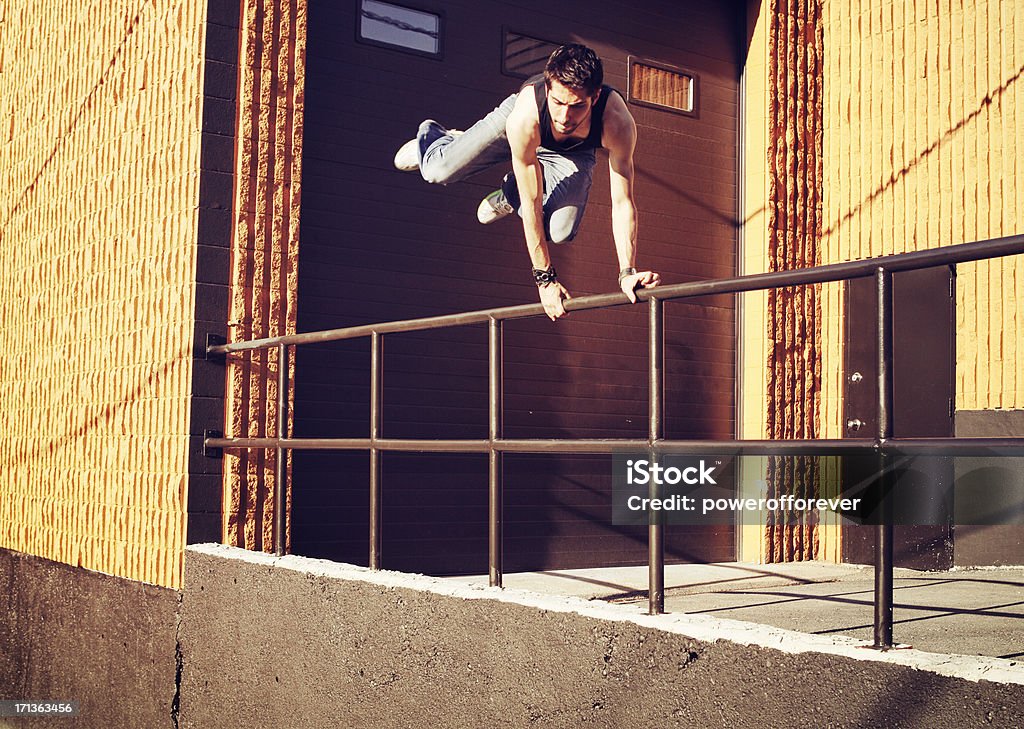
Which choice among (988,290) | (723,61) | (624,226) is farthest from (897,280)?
(624,226)

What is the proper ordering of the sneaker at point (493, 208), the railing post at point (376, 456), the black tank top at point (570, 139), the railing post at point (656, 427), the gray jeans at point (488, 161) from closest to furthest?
the railing post at point (656, 427) → the railing post at point (376, 456) → the black tank top at point (570, 139) → the gray jeans at point (488, 161) → the sneaker at point (493, 208)

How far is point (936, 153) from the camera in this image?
8273 millimetres

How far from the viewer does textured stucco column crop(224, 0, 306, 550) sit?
6418mm

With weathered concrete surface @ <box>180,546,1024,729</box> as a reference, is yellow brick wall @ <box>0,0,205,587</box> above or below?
above

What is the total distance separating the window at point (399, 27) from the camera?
7.63 metres

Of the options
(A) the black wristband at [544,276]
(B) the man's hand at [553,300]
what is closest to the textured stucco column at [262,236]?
(A) the black wristband at [544,276]

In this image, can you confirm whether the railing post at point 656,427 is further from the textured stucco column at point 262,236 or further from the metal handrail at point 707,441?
the textured stucco column at point 262,236

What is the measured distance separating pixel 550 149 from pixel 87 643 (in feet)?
13.8

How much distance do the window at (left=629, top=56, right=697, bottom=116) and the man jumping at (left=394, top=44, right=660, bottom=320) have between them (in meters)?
1.47

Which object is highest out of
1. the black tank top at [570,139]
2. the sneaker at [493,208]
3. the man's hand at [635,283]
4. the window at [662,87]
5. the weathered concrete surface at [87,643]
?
the window at [662,87]

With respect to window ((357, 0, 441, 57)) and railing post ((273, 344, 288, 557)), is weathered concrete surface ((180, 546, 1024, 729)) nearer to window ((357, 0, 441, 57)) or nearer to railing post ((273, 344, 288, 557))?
railing post ((273, 344, 288, 557))

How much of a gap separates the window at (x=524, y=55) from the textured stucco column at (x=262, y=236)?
1821mm

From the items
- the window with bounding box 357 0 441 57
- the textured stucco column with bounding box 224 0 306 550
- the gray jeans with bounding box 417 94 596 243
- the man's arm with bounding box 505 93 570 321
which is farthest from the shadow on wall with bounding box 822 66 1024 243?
the textured stucco column with bounding box 224 0 306 550

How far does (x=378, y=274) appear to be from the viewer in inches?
296
